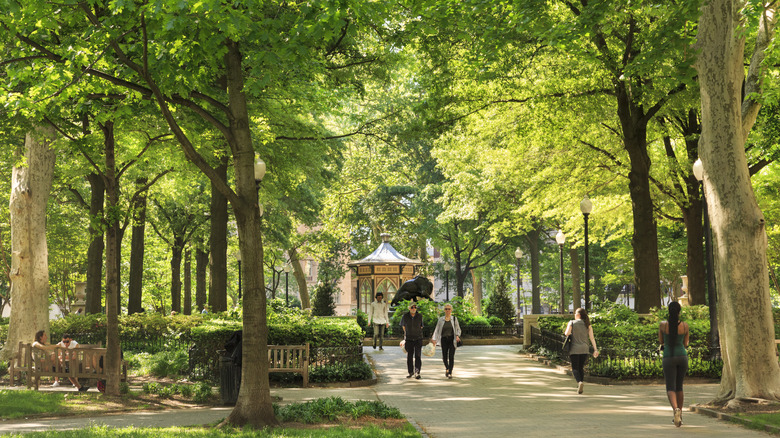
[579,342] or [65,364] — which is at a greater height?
[579,342]

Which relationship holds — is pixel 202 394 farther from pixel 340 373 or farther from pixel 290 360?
pixel 340 373

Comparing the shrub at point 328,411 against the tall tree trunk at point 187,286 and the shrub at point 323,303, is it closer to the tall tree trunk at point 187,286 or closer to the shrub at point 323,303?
the shrub at point 323,303

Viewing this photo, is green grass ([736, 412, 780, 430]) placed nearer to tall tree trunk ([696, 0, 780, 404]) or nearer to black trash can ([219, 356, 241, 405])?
tall tree trunk ([696, 0, 780, 404])

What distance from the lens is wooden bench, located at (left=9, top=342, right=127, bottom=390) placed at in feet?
47.1

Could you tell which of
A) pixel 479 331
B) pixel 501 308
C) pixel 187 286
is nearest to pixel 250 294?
pixel 479 331

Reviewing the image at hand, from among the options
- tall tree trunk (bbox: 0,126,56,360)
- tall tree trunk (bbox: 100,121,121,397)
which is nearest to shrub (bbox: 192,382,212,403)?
tall tree trunk (bbox: 100,121,121,397)

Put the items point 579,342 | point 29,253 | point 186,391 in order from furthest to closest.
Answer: point 29,253 < point 579,342 < point 186,391

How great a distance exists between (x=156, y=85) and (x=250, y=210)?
212 cm

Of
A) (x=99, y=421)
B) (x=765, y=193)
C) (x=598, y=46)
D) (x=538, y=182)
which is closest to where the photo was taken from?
(x=99, y=421)

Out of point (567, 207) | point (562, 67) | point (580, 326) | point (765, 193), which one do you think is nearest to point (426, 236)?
point (567, 207)

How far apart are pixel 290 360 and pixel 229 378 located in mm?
2750

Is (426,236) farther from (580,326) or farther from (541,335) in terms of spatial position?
(580,326)

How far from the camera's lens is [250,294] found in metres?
10.2

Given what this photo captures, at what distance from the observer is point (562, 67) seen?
Answer: 770 inches
